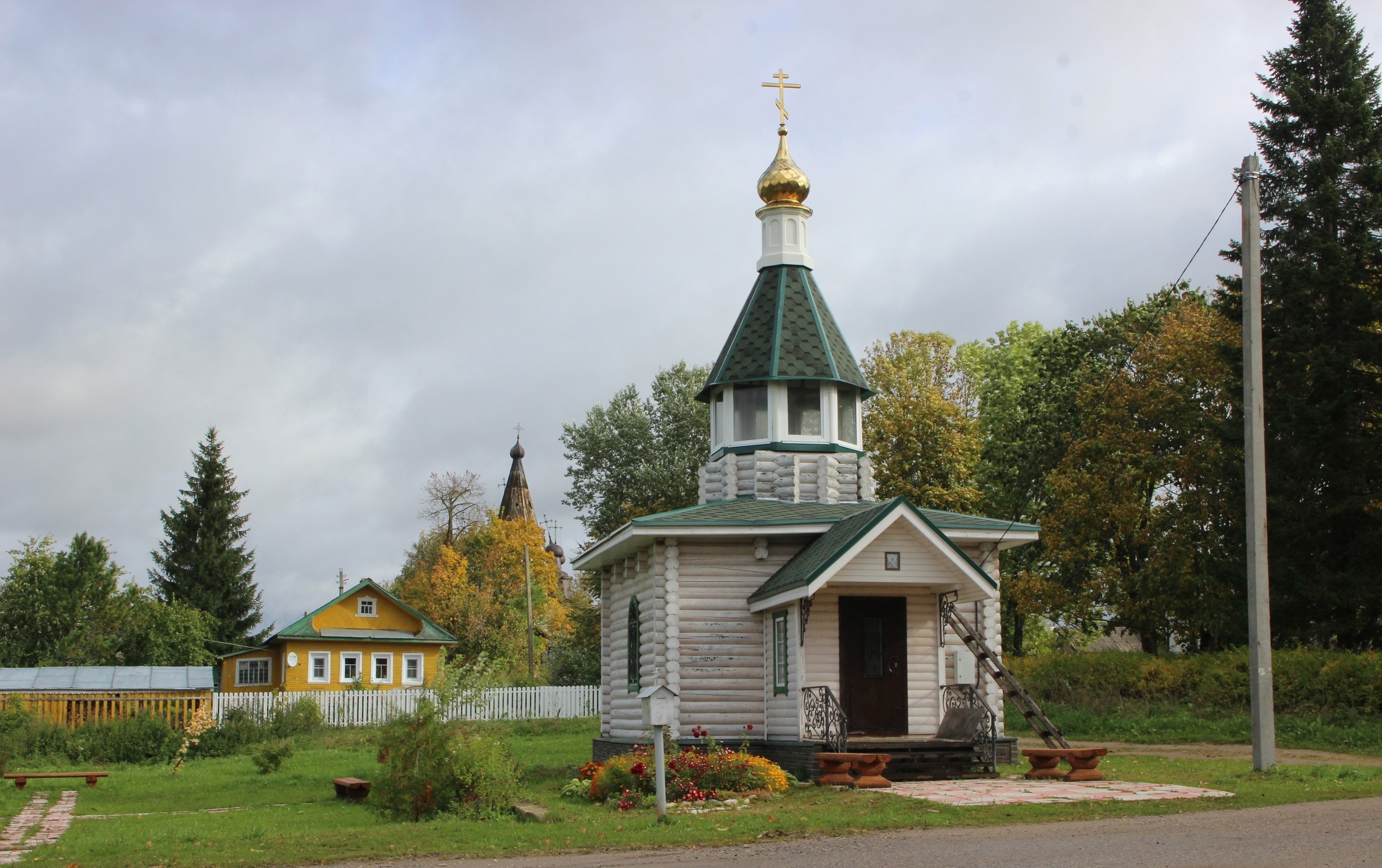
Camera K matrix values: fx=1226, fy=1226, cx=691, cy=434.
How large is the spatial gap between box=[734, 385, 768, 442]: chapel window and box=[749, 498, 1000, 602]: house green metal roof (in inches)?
136

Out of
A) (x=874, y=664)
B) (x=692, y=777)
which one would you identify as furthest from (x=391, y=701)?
(x=692, y=777)

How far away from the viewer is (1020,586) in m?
34.2

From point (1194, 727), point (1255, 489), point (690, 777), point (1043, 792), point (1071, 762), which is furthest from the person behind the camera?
point (1194, 727)

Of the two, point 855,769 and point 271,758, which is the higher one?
point 855,769

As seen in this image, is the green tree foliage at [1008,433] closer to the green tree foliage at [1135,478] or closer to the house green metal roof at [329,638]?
the green tree foliage at [1135,478]

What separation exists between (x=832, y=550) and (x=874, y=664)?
2736 mm

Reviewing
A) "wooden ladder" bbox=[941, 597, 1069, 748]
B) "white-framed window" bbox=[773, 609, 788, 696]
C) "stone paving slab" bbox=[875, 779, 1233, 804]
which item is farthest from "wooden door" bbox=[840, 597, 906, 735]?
"stone paving slab" bbox=[875, 779, 1233, 804]

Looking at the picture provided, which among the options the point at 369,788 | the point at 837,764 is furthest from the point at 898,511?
the point at 369,788

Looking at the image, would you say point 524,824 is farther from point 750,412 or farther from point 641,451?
point 641,451

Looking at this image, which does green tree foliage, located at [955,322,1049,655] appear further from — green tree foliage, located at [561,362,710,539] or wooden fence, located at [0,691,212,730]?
wooden fence, located at [0,691,212,730]

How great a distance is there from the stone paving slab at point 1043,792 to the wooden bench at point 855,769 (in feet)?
0.90

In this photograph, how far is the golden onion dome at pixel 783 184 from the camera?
73.6 feet

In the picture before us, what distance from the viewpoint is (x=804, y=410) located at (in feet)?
69.9

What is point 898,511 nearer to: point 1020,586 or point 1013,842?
point 1013,842
